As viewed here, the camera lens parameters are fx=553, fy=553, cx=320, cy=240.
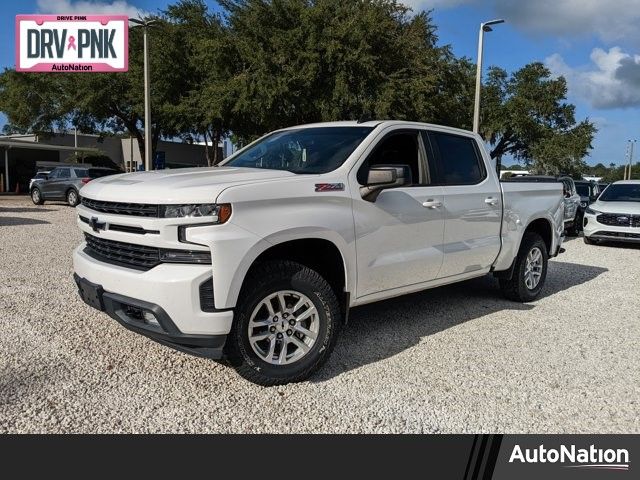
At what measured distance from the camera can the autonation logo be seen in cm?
300

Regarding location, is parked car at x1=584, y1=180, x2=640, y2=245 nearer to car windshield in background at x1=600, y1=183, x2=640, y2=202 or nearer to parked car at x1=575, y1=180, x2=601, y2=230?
car windshield in background at x1=600, y1=183, x2=640, y2=202

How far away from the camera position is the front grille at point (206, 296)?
3363mm

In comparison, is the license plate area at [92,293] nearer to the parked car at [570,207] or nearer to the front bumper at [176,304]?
the front bumper at [176,304]

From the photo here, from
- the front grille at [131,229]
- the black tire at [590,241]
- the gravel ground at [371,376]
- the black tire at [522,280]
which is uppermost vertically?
the front grille at [131,229]

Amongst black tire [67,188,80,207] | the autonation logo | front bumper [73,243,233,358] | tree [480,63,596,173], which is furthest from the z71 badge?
tree [480,63,596,173]

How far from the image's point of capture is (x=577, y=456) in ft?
10.1

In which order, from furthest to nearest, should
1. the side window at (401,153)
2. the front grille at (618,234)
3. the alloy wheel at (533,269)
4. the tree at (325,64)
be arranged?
the tree at (325,64) < the front grille at (618,234) < the alloy wheel at (533,269) < the side window at (401,153)

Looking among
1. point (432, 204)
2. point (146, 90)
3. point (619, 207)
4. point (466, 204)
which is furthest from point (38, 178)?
point (432, 204)

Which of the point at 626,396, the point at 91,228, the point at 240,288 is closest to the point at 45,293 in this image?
the point at 91,228

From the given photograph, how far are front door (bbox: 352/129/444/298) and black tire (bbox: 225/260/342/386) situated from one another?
1.39 ft

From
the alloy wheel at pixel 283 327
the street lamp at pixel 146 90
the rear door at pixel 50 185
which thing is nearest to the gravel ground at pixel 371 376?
the alloy wheel at pixel 283 327

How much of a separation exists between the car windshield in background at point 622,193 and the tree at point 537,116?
2249 centimetres

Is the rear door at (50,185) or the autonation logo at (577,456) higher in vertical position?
the rear door at (50,185)

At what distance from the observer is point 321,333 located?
13.0 ft
